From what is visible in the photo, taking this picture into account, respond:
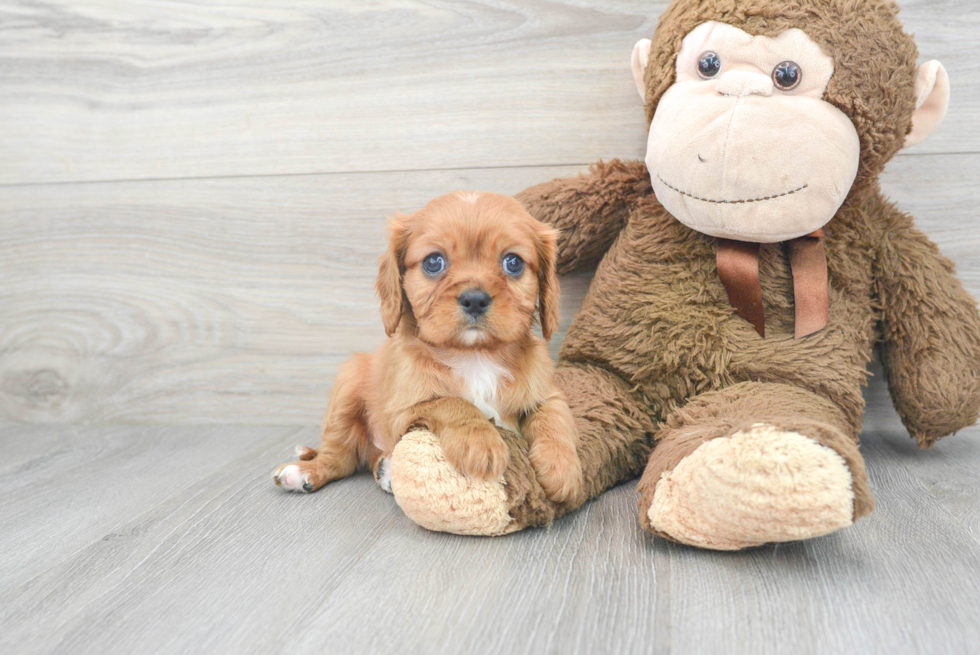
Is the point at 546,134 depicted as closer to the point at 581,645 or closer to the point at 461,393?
the point at 461,393

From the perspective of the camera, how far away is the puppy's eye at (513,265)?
1341mm

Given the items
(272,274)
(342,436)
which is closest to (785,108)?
(342,436)

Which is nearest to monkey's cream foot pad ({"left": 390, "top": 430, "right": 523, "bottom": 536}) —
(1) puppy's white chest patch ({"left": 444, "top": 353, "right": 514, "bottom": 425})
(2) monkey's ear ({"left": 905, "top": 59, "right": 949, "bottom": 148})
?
(1) puppy's white chest patch ({"left": 444, "top": 353, "right": 514, "bottom": 425})

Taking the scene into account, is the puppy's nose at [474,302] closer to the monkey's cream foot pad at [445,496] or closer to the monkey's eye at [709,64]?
the monkey's cream foot pad at [445,496]

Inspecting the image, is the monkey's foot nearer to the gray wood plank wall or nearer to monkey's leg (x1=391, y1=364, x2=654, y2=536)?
monkey's leg (x1=391, y1=364, x2=654, y2=536)

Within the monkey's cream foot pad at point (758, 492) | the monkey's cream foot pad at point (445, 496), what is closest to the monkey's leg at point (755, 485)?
the monkey's cream foot pad at point (758, 492)

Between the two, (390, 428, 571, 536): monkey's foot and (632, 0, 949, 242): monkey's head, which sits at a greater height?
(632, 0, 949, 242): monkey's head

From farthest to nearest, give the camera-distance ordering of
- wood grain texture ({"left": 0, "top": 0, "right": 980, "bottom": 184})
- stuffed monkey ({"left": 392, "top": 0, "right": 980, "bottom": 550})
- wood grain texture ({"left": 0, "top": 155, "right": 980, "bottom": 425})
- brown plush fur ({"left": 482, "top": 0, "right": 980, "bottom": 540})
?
wood grain texture ({"left": 0, "top": 155, "right": 980, "bottom": 425}) < wood grain texture ({"left": 0, "top": 0, "right": 980, "bottom": 184}) < brown plush fur ({"left": 482, "top": 0, "right": 980, "bottom": 540}) < stuffed monkey ({"left": 392, "top": 0, "right": 980, "bottom": 550})

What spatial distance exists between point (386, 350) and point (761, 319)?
809 mm

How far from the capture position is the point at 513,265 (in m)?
1.35

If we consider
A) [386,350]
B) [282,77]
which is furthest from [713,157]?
[282,77]

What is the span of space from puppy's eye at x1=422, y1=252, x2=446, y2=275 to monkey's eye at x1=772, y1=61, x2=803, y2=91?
2.39 ft

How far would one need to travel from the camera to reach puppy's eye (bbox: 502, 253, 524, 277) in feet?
4.40

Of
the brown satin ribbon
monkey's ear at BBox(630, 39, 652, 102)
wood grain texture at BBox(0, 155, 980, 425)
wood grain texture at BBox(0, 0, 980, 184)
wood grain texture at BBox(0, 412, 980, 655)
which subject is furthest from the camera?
wood grain texture at BBox(0, 155, 980, 425)
